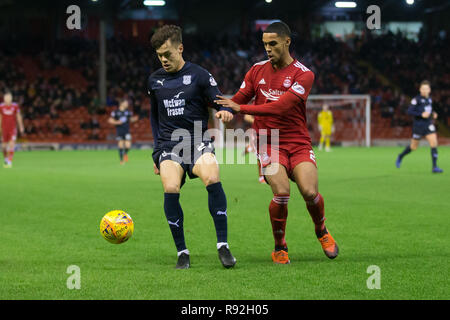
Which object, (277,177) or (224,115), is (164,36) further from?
(277,177)

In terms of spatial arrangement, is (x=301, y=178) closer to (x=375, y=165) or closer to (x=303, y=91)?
(x=303, y=91)

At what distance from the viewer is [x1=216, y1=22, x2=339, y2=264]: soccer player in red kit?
20.7 feet

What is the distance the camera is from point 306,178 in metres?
6.39

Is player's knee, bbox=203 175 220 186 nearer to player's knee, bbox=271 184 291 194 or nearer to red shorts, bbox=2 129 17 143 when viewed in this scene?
player's knee, bbox=271 184 291 194

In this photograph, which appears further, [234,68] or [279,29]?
[234,68]

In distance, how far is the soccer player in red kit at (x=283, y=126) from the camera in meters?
6.30

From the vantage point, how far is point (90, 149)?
110 ft

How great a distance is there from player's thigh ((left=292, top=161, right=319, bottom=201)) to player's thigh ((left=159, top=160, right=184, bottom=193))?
107 centimetres

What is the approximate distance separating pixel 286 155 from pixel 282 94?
57 centimetres

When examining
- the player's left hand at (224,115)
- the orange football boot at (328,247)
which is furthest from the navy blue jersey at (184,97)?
the orange football boot at (328,247)

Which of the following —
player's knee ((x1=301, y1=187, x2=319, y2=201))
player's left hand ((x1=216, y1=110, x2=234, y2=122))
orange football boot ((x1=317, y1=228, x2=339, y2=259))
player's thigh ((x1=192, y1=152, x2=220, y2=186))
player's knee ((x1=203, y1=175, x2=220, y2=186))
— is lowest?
orange football boot ((x1=317, y1=228, x2=339, y2=259))

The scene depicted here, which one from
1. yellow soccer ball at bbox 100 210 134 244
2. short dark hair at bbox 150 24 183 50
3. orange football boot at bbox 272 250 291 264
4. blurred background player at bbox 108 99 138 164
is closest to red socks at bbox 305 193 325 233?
orange football boot at bbox 272 250 291 264

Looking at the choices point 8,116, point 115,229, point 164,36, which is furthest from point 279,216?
point 8,116

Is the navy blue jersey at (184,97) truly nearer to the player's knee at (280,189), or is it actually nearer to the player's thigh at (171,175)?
the player's thigh at (171,175)
